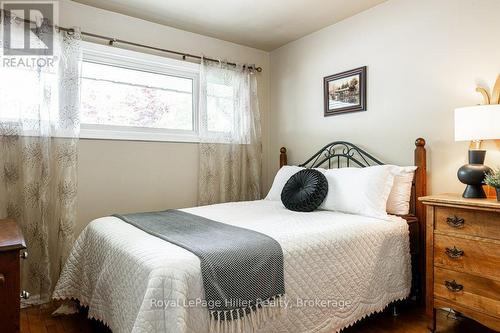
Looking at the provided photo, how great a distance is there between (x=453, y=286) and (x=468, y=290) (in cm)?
8

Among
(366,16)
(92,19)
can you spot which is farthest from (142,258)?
(366,16)

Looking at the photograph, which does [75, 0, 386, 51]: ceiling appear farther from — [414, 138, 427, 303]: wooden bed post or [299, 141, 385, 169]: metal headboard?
[414, 138, 427, 303]: wooden bed post

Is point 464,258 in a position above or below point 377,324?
above

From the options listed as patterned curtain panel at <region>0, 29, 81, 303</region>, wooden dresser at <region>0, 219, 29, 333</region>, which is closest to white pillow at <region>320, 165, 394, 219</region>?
wooden dresser at <region>0, 219, 29, 333</region>

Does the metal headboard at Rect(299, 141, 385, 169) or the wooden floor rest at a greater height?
the metal headboard at Rect(299, 141, 385, 169)

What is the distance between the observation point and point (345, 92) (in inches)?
119

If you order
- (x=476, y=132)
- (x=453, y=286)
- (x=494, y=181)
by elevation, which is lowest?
(x=453, y=286)

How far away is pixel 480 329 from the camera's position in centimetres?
206

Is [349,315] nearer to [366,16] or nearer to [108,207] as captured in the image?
[108,207]

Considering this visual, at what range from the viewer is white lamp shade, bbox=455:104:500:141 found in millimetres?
1845

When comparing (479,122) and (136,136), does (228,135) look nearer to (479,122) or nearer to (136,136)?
(136,136)

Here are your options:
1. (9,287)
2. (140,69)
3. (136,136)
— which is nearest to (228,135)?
(136,136)

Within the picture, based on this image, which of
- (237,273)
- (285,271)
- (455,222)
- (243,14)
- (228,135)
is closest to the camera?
(237,273)

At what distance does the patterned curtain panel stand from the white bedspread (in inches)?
21.7
